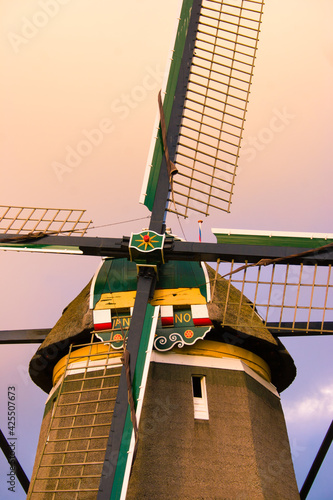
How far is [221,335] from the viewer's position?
950 cm

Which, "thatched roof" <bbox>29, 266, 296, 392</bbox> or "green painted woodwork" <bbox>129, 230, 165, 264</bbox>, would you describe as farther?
"thatched roof" <bbox>29, 266, 296, 392</bbox>

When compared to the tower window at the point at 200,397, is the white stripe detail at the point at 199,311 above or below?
above

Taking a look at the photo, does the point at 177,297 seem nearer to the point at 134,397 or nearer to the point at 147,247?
the point at 147,247

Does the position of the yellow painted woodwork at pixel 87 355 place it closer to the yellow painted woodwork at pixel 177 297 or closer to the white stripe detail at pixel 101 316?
the white stripe detail at pixel 101 316

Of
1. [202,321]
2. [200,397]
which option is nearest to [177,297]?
[202,321]

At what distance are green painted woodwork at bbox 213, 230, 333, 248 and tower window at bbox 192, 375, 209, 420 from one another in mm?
1961

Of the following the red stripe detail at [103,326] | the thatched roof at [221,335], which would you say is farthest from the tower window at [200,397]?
the red stripe detail at [103,326]

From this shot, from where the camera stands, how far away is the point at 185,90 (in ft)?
34.6

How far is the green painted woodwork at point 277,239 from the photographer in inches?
365

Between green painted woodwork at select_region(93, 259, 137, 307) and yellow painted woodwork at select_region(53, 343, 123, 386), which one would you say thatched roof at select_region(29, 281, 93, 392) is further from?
green painted woodwork at select_region(93, 259, 137, 307)

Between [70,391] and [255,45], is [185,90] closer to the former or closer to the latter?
[255,45]

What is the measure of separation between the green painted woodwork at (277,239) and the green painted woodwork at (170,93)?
1224 mm

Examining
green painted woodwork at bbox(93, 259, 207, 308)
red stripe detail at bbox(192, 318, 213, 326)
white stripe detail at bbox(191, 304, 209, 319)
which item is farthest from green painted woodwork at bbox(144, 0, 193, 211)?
red stripe detail at bbox(192, 318, 213, 326)

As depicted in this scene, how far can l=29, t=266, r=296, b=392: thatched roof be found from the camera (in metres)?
9.50
